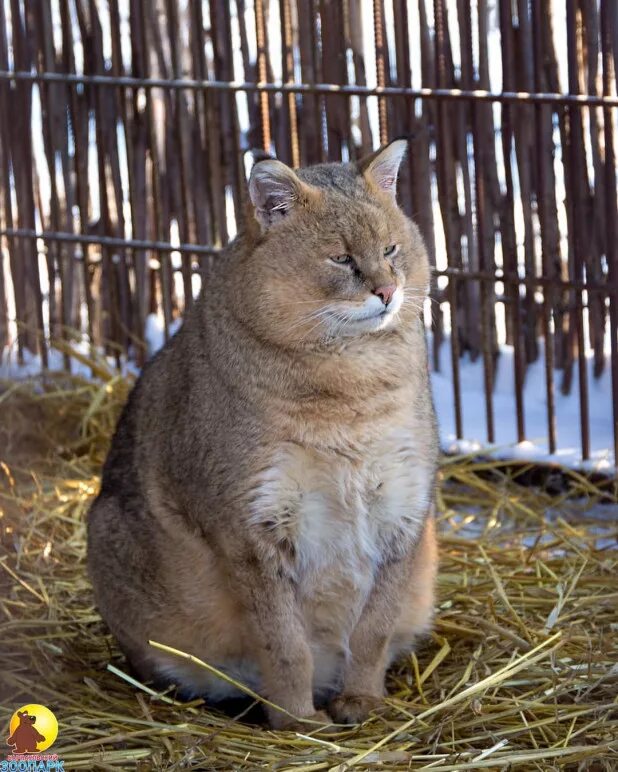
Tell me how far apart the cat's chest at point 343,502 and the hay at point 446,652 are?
42 cm

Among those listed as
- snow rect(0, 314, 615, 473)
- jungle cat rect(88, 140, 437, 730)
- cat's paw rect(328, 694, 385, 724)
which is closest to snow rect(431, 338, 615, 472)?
snow rect(0, 314, 615, 473)

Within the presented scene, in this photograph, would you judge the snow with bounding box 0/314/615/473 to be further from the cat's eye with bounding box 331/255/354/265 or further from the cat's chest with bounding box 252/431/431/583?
the cat's eye with bounding box 331/255/354/265

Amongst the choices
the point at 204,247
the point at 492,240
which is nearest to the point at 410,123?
the point at 492,240

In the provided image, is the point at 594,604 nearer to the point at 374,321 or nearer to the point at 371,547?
the point at 371,547

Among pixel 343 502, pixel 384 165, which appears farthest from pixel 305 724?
pixel 384 165

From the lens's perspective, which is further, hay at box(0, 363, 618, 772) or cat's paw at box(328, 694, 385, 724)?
cat's paw at box(328, 694, 385, 724)

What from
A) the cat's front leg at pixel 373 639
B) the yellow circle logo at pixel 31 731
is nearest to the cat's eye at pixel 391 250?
the cat's front leg at pixel 373 639

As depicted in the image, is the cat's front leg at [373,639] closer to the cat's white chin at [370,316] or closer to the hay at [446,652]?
the hay at [446,652]

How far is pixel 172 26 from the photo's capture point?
5438 mm

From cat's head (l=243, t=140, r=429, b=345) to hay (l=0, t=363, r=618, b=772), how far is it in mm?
985

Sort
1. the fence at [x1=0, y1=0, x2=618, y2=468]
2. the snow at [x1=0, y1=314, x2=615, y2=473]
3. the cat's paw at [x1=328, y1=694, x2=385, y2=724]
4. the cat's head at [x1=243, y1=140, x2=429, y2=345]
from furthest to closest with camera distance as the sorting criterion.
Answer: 1. the snow at [x1=0, y1=314, x2=615, y2=473]
2. the fence at [x1=0, y1=0, x2=618, y2=468]
3. the cat's paw at [x1=328, y1=694, x2=385, y2=724]
4. the cat's head at [x1=243, y1=140, x2=429, y2=345]

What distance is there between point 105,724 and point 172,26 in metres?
3.25

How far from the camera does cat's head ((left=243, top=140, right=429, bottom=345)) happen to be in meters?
3.13

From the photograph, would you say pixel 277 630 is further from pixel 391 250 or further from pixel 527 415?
pixel 527 415
